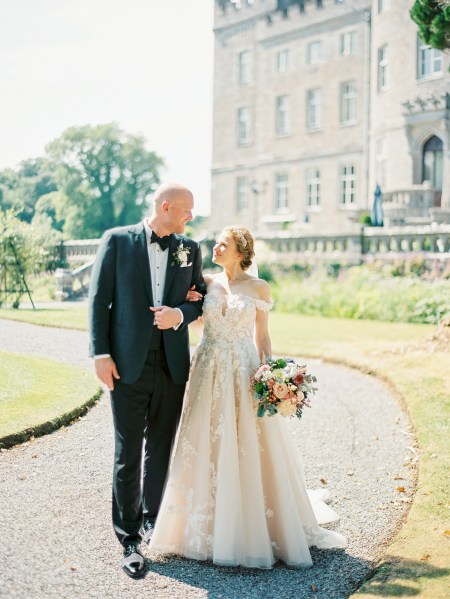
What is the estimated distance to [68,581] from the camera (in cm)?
352

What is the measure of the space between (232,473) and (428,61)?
2517 centimetres

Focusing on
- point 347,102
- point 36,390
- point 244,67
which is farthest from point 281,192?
point 36,390

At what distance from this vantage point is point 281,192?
34094 millimetres

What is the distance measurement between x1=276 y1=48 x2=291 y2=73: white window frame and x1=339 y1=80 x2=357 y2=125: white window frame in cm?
373

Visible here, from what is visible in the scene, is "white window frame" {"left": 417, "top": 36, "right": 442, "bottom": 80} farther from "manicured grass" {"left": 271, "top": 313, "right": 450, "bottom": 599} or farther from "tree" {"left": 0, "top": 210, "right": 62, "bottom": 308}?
"tree" {"left": 0, "top": 210, "right": 62, "bottom": 308}

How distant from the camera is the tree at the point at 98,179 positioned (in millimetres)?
14635

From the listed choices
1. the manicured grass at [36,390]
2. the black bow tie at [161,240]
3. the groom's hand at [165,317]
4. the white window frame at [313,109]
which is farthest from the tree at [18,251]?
the white window frame at [313,109]

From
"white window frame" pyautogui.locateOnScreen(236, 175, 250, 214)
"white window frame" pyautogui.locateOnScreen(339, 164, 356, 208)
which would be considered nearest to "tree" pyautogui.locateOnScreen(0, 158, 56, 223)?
"white window frame" pyautogui.locateOnScreen(339, 164, 356, 208)

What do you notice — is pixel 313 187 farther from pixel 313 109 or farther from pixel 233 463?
pixel 233 463

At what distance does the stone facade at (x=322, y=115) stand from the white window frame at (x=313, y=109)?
0.05 m

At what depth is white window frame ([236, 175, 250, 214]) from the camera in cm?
3594

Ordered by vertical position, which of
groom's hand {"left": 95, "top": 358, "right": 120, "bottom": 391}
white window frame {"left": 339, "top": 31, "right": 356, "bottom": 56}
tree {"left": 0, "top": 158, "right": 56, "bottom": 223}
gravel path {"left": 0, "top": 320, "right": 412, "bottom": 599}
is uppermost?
white window frame {"left": 339, "top": 31, "right": 356, "bottom": 56}

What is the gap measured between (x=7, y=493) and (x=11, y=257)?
10.5 metres

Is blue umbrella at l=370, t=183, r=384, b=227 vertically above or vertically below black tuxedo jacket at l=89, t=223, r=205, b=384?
above
